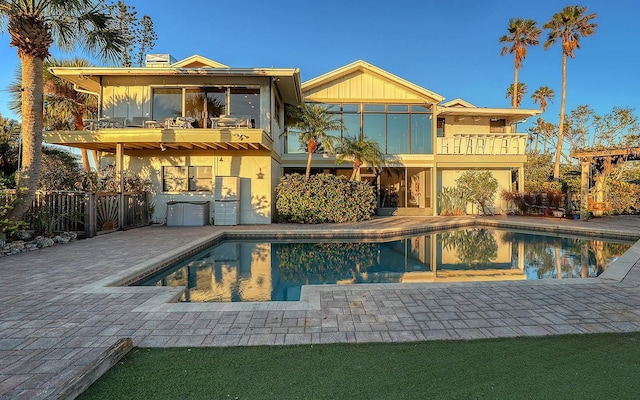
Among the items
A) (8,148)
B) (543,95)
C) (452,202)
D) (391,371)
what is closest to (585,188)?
(452,202)

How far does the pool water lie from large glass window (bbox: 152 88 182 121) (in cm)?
646

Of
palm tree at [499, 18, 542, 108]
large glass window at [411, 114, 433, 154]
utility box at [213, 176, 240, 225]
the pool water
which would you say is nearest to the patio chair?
utility box at [213, 176, 240, 225]

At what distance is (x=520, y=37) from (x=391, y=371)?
92.0 ft

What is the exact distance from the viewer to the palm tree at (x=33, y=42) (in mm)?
7926

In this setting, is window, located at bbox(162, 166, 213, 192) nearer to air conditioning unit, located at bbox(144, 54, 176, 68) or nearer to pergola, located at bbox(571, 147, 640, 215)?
air conditioning unit, located at bbox(144, 54, 176, 68)

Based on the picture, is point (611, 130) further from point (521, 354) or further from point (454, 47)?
point (521, 354)

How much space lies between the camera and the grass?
7.50ft

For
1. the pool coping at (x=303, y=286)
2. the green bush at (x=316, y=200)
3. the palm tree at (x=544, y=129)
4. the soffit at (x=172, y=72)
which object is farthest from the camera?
the palm tree at (x=544, y=129)

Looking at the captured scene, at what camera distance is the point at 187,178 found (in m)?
13.3

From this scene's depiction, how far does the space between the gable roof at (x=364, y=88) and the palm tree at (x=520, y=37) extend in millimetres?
12190

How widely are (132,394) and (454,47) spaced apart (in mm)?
25056

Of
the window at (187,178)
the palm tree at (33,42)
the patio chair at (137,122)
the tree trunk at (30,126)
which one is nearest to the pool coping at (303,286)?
the window at (187,178)

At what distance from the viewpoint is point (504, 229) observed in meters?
13.0

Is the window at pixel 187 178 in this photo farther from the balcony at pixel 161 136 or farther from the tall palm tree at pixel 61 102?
the tall palm tree at pixel 61 102
